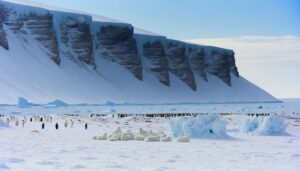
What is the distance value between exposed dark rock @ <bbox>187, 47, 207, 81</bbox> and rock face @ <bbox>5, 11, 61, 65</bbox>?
43.5m

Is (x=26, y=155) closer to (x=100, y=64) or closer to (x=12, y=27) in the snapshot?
(x=12, y=27)

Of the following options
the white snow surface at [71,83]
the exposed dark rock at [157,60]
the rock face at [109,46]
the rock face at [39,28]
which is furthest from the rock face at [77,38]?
the exposed dark rock at [157,60]

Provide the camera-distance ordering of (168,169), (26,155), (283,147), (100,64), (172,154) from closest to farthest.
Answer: (168,169) < (26,155) < (172,154) < (283,147) < (100,64)

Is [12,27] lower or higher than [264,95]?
higher

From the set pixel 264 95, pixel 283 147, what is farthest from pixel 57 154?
pixel 264 95

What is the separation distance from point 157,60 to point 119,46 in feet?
37.4

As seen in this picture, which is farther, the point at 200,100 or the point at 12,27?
the point at 200,100

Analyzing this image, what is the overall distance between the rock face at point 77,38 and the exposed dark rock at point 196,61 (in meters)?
35.9

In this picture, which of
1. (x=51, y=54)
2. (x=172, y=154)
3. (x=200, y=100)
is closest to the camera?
(x=172, y=154)

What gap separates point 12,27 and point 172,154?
90893 millimetres

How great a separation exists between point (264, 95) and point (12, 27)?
7617 cm

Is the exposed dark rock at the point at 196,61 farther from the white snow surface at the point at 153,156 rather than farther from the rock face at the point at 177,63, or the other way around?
the white snow surface at the point at 153,156

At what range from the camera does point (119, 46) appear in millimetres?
116562

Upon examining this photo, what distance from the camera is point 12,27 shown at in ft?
335
